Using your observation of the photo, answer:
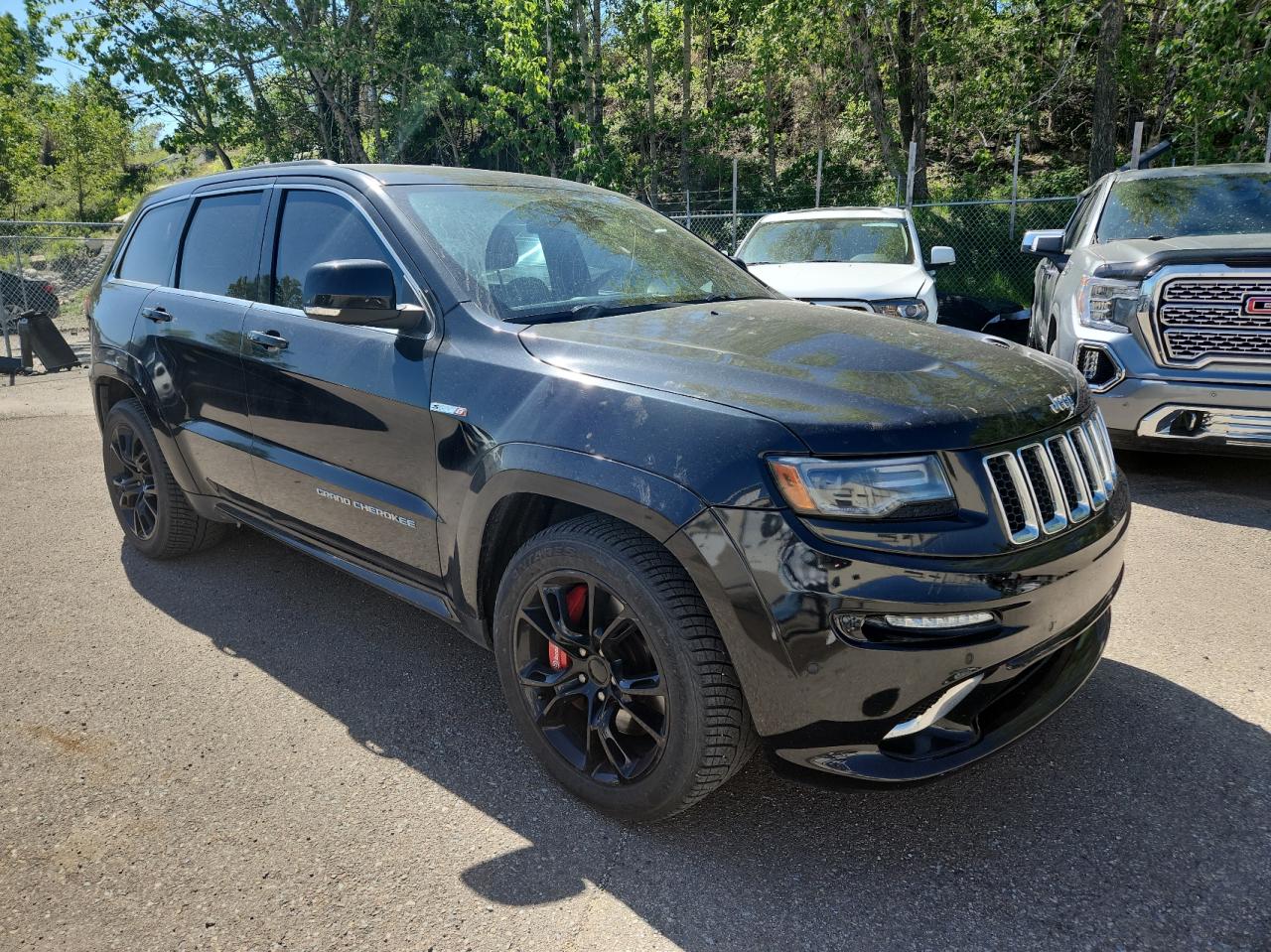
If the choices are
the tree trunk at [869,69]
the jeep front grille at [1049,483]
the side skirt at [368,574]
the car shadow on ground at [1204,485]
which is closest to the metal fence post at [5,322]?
the side skirt at [368,574]

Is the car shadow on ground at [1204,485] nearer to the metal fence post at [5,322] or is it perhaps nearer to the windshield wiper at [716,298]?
the windshield wiper at [716,298]

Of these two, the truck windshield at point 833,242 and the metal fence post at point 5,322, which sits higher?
the truck windshield at point 833,242

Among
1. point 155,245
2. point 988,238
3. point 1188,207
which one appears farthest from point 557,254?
→ point 988,238

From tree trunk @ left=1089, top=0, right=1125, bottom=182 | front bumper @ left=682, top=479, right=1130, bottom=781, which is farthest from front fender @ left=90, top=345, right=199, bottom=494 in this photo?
tree trunk @ left=1089, top=0, right=1125, bottom=182

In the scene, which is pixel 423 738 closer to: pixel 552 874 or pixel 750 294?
pixel 552 874

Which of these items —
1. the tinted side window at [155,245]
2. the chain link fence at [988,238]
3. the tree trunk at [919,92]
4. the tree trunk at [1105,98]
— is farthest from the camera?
the tree trunk at [919,92]

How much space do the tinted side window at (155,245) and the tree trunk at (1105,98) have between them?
1490cm

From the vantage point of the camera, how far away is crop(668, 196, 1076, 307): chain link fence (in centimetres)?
1363

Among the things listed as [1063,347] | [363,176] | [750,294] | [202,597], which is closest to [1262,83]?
[1063,347]

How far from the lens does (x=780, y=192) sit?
1967 centimetres

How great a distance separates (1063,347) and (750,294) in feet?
10.2

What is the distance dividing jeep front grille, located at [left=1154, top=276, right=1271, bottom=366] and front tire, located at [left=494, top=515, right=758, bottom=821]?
13.6 feet

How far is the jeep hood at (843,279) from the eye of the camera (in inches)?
281

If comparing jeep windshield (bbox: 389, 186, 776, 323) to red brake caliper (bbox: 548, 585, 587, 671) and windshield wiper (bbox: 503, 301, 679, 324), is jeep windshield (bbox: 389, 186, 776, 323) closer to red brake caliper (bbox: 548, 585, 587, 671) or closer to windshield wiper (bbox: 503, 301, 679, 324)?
windshield wiper (bbox: 503, 301, 679, 324)
